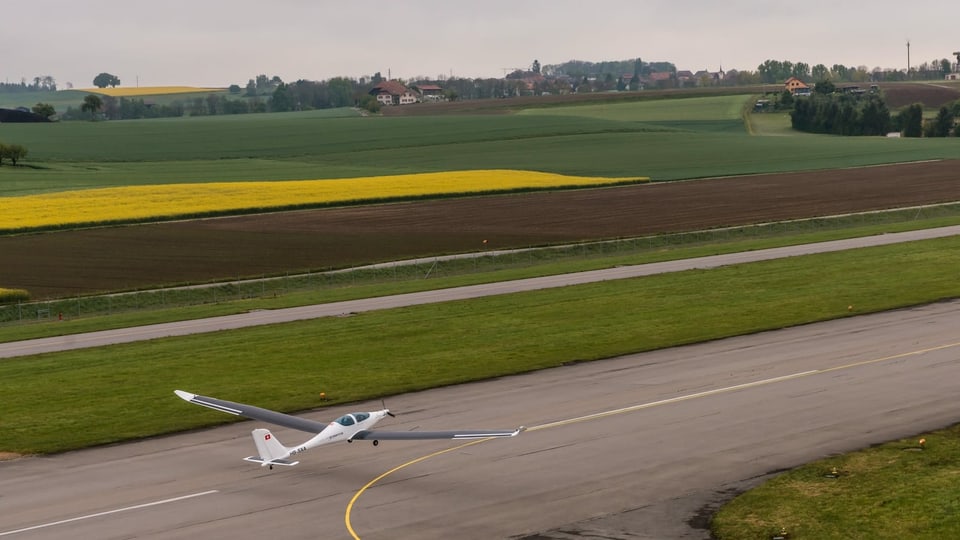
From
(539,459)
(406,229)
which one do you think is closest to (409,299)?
(406,229)

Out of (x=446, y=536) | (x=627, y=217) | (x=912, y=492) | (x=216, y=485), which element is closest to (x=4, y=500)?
(x=216, y=485)

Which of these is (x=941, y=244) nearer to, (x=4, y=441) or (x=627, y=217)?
(x=627, y=217)

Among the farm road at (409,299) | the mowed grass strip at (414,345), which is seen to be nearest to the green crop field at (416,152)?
the farm road at (409,299)

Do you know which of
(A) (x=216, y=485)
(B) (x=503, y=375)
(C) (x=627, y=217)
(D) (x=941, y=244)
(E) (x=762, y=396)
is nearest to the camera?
(A) (x=216, y=485)

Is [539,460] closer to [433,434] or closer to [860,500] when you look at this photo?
[433,434]

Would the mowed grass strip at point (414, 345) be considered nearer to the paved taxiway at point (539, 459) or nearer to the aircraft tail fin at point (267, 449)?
the paved taxiway at point (539, 459)
